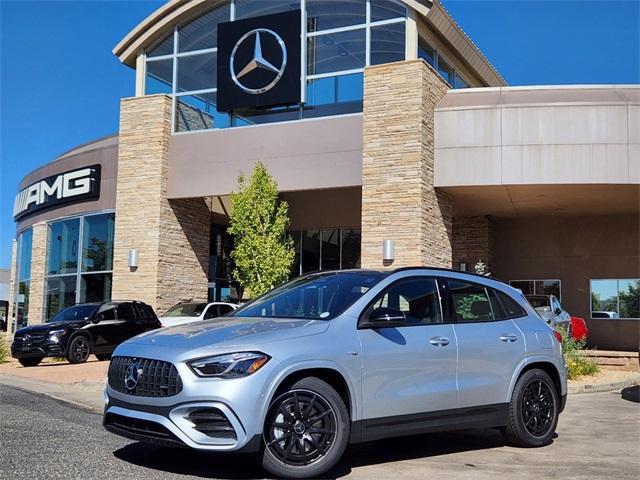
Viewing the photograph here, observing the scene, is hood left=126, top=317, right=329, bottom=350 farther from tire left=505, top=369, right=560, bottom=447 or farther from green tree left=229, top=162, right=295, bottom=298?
green tree left=229, top=162, right=295, bottom=298

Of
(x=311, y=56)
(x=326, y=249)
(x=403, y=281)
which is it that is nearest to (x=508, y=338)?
(x=403, y=281)

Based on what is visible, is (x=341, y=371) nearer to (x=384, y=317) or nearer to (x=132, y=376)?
(x=384, y=317)

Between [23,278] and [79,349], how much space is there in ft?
44.7

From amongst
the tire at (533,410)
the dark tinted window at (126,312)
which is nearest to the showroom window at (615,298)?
the dark tinted window at (126,312)

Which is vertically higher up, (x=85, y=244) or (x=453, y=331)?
(x=85, y=244)

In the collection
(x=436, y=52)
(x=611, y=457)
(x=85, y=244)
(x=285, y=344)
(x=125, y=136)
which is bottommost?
(x=611, y=457)

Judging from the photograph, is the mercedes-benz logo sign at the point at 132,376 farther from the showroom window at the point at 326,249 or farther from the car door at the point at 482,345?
the showroom window at the point at 326,249

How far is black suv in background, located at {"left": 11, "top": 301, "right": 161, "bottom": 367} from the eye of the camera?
1747 cm

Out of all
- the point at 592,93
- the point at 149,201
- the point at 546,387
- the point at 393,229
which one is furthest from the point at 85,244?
the point at 546,387

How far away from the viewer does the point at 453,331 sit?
679cm

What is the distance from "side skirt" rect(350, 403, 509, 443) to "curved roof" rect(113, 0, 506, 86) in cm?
1541

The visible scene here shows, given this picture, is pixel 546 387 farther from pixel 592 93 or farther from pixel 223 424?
pixel 592 93

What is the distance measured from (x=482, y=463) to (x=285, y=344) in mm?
2263

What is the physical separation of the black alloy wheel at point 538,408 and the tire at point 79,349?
12924mm
